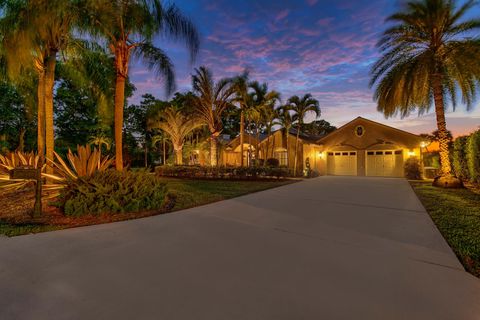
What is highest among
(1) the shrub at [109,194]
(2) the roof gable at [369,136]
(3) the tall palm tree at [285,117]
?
(3) the tall palm tree at [285,117]

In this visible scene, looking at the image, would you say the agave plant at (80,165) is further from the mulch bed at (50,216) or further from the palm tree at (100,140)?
the palm tree at (100,140)

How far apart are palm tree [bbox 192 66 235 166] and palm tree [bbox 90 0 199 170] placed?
7929 mm

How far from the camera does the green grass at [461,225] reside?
336 centimetres

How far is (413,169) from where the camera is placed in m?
17.3

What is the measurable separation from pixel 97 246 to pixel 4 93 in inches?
917

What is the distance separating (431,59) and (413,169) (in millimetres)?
9454

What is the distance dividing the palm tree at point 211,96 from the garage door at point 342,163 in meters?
11.4

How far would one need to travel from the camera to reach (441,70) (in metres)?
11.4

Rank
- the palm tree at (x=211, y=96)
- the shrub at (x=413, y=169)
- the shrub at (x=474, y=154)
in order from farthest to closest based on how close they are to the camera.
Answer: the shrub at (x=413, y=169), the palm tree at (x=211, y=96), the shrub at (x=474, y=154)

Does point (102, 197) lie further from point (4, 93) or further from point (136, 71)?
point (4, 93)

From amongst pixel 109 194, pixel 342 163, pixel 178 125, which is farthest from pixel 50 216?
pixel 342 163

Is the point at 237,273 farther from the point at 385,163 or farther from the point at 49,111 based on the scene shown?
the point at 385,163

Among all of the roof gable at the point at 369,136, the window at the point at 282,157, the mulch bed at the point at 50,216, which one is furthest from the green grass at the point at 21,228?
the roof gable at the point at 369,136

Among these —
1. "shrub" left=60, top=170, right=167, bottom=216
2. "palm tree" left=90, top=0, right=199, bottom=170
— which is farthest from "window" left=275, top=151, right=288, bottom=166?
"shrub" left=60, top=170, right=167, bottom=216
